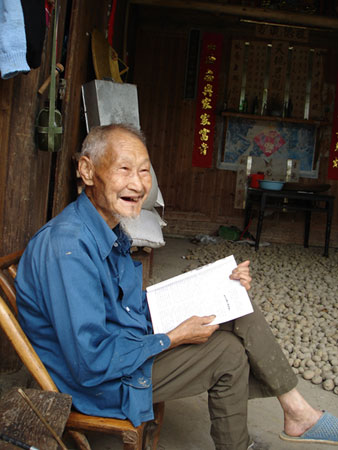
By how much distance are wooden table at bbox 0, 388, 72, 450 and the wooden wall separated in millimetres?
6393

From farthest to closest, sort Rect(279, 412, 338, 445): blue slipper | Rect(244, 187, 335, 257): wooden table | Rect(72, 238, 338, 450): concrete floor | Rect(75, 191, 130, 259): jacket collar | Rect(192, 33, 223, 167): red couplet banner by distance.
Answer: Rect(192, 33, 223, 167): red couplet banner < Rect(244, 187, 335, 257): wooden table < Rect(72, 238, 338, 450): concrete floor < Rect(279, 412, 338, 445): blue slipper < Rect(75, 191, 130, 259): jacket collar

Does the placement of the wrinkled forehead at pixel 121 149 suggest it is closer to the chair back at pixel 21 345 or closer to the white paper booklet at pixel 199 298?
the white paper booklet at pixel 199 298

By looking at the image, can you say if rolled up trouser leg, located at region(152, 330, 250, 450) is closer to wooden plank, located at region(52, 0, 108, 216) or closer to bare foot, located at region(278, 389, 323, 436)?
bare foot, located at region(278, 389, 323, 436)

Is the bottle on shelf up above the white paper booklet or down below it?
above

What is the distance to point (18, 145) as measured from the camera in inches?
91.7

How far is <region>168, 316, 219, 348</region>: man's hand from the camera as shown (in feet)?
5.09

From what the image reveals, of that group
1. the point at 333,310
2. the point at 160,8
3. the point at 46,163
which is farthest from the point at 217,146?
the point at 46,163

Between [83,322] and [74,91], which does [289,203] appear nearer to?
[74,91]

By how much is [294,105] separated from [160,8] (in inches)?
101

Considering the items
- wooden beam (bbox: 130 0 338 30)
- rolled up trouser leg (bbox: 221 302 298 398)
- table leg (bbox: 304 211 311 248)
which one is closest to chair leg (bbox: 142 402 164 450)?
rolled up trouser leg (bbox: 221 302 298 398)

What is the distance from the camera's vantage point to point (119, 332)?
4.95ft

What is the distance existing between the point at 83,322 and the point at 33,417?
27 cm

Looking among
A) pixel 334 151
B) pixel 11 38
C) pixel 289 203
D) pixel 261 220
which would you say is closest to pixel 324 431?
pixel 11 38

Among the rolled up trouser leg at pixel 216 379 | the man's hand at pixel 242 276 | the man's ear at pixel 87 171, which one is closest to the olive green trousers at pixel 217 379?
the rolled up trouser leg at pixel 216 379
